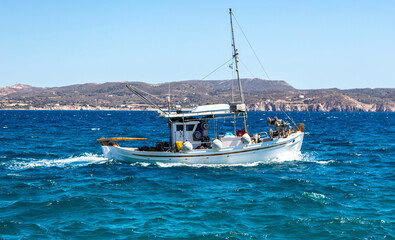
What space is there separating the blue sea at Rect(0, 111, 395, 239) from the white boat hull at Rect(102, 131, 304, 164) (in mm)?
587

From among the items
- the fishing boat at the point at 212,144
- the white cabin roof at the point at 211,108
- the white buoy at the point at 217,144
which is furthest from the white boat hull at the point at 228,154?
the white cabin roof at the point at 211,108

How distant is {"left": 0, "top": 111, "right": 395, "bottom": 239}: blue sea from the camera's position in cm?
1684

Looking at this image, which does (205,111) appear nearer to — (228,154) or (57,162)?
(228,154)

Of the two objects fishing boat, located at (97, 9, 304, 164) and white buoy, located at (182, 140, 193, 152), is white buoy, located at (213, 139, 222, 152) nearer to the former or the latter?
fishing boat, located at (97, 9, 304, 164)

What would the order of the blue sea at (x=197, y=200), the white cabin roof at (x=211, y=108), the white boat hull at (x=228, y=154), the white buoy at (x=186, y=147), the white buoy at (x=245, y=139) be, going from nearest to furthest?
1. the blue sea at (x=197, y=200)
2. the white buoy at (x=245, y=139)
3. the white buoy at (x=186, y=147)
4. the white boat hull at (x=228, y=154)
5. the white cabin roof at (x=211, y=108)

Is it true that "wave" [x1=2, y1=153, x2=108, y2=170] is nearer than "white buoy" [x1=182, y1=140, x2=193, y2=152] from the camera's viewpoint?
No

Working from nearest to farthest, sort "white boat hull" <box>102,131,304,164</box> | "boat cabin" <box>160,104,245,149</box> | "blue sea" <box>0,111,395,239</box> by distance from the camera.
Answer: "blue sea" <box>0,111,395,239</box>
"white boat hull" <box>102,131,304,164</box>
"boat cabin" <box>160,104,245,149</box>

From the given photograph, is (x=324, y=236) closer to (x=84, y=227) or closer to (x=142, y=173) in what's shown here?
(x=84, y=227)

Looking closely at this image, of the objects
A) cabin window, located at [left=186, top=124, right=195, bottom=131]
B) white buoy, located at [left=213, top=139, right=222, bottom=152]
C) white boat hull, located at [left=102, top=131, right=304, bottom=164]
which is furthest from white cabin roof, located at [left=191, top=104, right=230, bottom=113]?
white boat hull, located at [left=102, top=131, right=304, bottom=164]

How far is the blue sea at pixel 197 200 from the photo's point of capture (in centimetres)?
1684

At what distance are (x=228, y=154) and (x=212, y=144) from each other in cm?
150

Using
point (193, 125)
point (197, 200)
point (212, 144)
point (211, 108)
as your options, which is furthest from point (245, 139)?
point (197, 200)

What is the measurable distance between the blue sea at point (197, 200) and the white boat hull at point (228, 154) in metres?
0.59

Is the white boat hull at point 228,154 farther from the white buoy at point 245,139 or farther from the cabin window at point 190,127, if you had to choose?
the cabin window at point 190,127
